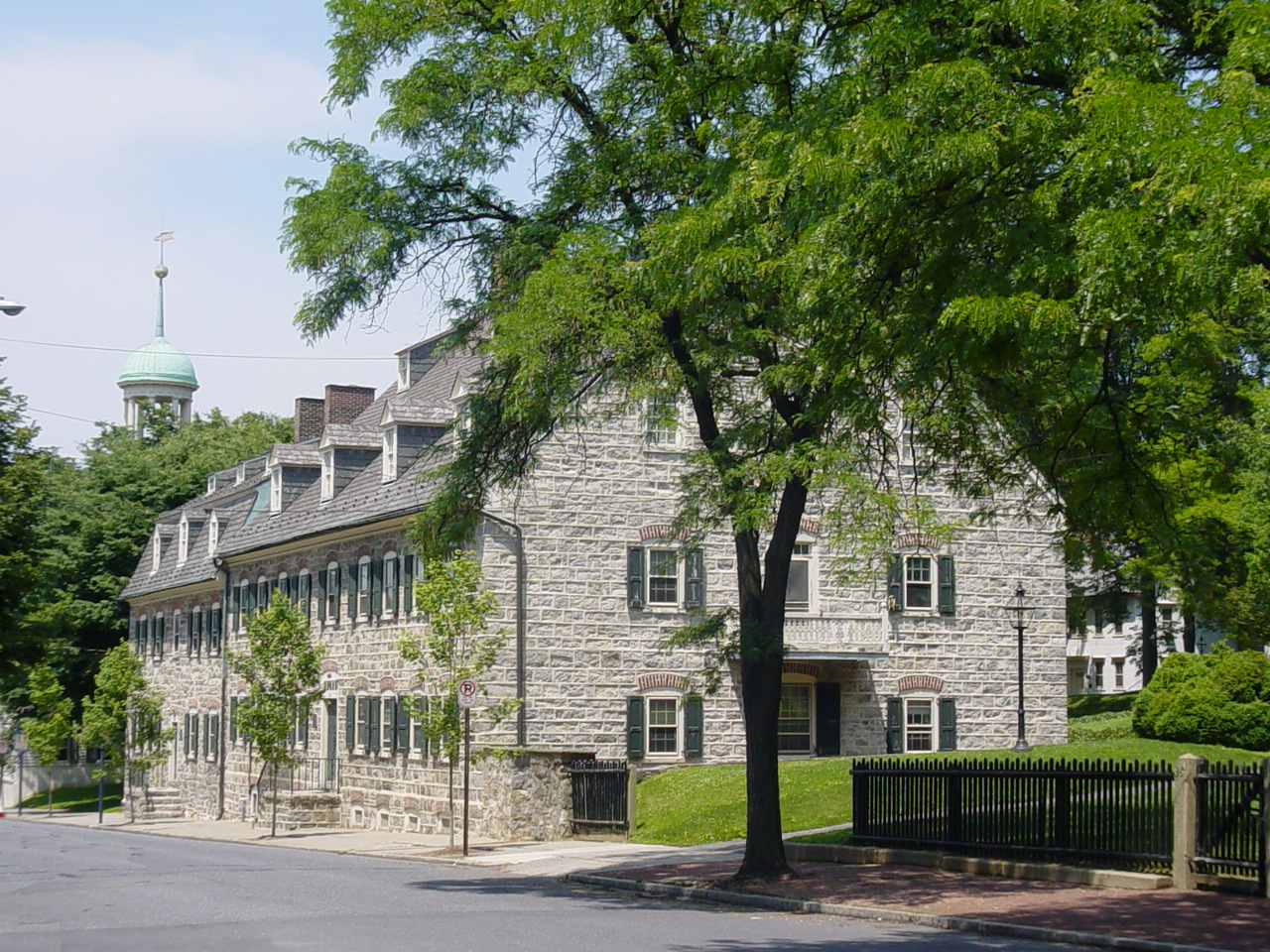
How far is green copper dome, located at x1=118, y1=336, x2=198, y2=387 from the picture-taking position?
117125mm

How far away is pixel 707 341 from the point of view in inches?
712

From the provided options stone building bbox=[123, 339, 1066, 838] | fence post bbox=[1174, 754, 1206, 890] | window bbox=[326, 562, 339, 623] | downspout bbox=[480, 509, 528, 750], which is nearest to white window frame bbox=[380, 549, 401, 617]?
stone building bbox=[123, 339, 1066, 838]

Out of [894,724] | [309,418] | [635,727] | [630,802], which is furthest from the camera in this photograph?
[309,418]

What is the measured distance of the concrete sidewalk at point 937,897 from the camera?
46.2ft

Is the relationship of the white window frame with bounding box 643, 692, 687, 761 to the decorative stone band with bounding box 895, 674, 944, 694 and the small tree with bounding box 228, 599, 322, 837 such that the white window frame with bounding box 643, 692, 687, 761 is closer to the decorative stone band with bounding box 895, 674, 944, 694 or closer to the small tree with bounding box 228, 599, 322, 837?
the decorative stone band with bounding box 895, 674, 944, 694

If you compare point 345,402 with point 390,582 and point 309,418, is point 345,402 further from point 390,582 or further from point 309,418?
point 390,582

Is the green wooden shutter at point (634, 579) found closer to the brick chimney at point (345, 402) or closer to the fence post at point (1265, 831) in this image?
the brick chimney at point (345, 402)

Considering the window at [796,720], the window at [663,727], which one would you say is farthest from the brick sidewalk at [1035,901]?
the window at [796,720]

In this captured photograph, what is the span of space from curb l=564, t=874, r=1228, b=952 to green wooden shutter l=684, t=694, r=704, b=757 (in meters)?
13.6

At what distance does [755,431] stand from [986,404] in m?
2.75

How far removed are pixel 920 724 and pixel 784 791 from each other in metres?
8.75

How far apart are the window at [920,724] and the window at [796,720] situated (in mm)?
1885

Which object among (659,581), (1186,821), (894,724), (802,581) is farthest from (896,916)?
(894,724)

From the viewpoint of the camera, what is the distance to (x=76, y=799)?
2697 inches
